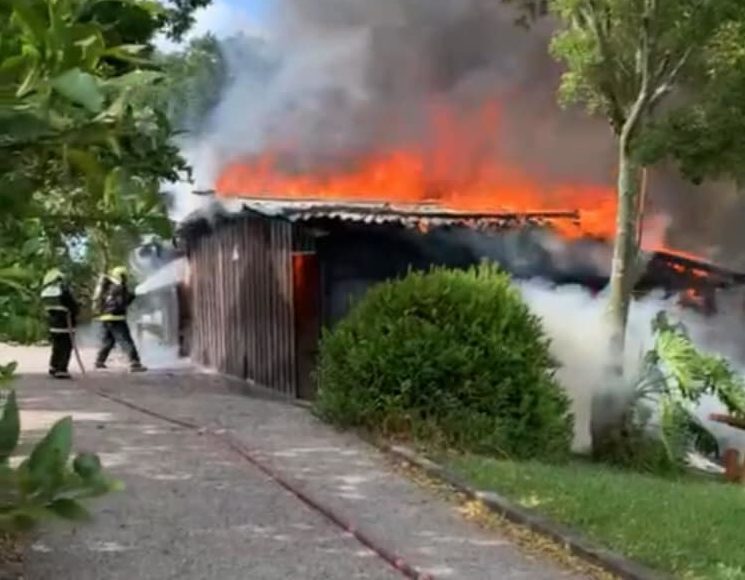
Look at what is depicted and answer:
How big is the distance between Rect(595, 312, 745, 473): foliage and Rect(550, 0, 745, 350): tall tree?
17.9 inches

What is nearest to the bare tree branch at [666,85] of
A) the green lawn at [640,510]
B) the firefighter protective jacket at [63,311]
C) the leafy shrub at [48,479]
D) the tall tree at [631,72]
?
the tall tree at [631,72]

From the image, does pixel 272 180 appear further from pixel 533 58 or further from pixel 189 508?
pixel 189 508

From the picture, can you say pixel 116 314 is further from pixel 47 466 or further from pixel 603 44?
pixel 47 466

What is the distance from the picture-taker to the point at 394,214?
40.4 feet

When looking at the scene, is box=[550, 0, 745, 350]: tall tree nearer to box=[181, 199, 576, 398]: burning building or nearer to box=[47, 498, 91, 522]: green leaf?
box=[181, 199, 576, 398]: burning building

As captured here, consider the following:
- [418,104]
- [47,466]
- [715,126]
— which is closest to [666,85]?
[715,126]

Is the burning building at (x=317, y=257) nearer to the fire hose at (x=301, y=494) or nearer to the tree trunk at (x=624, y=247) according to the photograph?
the fire hose at (x=301, y=494)

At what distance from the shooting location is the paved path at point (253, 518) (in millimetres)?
5602

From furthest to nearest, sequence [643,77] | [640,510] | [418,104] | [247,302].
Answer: [418,104]
[247,302]
[643,77]
[640,510]

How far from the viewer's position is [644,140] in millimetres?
8969

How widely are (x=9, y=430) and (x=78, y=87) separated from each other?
0.43 meters

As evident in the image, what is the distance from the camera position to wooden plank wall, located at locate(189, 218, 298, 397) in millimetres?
13172

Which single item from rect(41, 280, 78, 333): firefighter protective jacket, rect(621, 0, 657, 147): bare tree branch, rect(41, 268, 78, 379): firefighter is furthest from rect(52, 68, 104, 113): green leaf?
rect(41, 268, 78, 379): firefighter

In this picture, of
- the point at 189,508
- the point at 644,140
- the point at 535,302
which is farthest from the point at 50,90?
the point at 535,302
